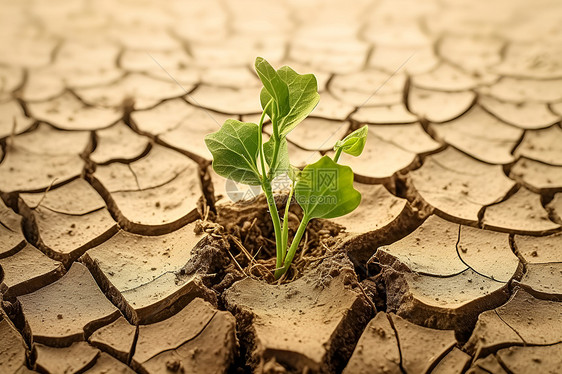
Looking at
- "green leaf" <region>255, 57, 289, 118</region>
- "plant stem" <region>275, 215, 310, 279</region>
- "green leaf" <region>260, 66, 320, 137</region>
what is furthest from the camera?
"plant stem" <region>275, 215, 310, 279</region>

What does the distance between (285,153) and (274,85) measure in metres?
0.24

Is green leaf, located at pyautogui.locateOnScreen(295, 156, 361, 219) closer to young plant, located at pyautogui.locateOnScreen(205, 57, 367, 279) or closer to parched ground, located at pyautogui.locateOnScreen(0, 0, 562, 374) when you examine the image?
young plant, located at pyautogui.locateOnScreen(205, 57, 367, 279)

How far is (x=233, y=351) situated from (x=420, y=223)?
32.5 inches

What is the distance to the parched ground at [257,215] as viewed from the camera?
155 centimetres

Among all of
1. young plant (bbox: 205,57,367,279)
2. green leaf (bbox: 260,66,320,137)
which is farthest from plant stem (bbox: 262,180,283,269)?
green leaf (bbox: 260,66,320,137)

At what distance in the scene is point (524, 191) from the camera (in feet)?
7.16

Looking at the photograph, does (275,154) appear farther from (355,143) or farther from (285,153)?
(355,143)

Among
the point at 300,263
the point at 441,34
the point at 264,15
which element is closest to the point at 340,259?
the point at 300,263

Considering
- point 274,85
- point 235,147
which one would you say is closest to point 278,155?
point 235,147

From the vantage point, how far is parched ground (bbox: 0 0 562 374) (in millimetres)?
1553

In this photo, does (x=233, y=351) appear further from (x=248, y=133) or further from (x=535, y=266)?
(x=535, y=266)

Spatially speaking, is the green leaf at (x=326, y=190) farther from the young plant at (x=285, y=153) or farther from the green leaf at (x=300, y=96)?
the green leaf at (x=300, y=96)

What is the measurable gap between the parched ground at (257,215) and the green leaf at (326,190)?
20 centimetres

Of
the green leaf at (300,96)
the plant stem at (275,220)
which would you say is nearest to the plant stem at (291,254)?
the plant stem at (275,220)
